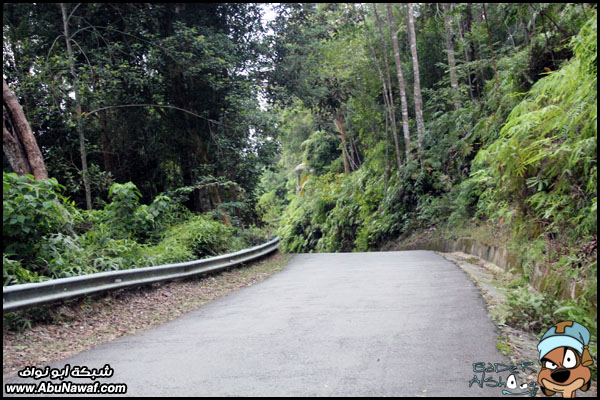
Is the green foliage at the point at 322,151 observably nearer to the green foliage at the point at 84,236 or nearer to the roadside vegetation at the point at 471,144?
the roadside vegetation at the point at 471,144

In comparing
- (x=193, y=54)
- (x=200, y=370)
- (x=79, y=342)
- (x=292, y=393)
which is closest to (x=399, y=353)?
(x=292, y=393)

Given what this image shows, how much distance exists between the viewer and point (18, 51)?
46.6ft

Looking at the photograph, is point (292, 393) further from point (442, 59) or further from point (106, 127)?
point (442, 59)

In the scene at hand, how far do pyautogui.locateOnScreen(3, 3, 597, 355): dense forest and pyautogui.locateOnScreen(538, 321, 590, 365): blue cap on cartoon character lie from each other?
33 centimetres

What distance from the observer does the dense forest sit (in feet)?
24.2

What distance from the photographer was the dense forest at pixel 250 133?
7.39 m

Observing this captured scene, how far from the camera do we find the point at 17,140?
9945 mm

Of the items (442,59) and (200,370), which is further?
(442,59)

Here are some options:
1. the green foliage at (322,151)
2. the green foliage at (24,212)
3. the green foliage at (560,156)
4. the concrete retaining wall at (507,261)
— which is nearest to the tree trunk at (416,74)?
the concrete retaining wall at (507,261)

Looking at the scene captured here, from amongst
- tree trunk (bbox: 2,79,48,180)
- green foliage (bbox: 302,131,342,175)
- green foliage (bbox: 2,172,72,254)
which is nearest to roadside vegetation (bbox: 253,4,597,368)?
green foliage (bbox: 302,131,342,175)

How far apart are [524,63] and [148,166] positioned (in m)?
11.4

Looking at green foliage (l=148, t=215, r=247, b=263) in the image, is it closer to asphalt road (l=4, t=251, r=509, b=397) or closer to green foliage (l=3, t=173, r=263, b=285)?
green foliage (l=3, t=173, r=263, b=285)

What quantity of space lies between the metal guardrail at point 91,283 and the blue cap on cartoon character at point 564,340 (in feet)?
17.3

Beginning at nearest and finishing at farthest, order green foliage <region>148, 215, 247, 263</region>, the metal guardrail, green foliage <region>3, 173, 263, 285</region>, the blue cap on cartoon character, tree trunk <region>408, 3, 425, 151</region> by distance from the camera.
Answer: the blue cap on cartoon character → the metal guardrail → green foliage <region>3, 173, 263, 285</region> → green foliage <region>148, 215, 247, 263</region> → tree trunk <region>408, 3, 425, 151</region>
